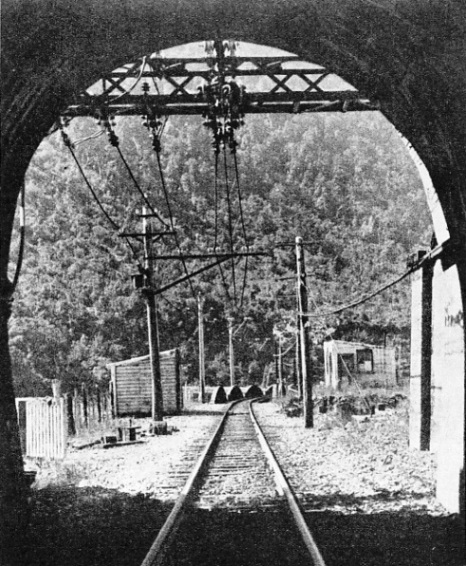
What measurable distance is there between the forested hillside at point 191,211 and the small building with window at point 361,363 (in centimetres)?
96

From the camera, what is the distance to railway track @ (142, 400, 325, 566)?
6702mm

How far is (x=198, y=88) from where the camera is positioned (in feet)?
30.0

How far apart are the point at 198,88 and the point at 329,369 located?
1298cm

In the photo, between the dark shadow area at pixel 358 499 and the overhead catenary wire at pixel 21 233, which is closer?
the overhead catenary wire at pixel 21 233

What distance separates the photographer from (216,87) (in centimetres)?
900

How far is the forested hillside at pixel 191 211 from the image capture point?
880 cm

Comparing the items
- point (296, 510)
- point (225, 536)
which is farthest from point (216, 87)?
point (225, 536)

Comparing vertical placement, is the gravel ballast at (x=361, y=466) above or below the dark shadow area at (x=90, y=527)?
below

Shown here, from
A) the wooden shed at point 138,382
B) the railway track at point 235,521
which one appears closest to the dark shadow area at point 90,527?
the railway track at point 235,521

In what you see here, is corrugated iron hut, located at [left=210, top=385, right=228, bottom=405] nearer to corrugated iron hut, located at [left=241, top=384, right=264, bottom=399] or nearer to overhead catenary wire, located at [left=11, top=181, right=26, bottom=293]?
corrugated iron hut, located at [left=241, top=384, right=264, bottom=399]

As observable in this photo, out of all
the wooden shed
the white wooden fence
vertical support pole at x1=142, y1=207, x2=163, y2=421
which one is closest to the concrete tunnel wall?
the white wooden fence

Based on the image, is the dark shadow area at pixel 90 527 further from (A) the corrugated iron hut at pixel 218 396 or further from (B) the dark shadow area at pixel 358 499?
(A) the corrugated iron hut at pixel 218 396

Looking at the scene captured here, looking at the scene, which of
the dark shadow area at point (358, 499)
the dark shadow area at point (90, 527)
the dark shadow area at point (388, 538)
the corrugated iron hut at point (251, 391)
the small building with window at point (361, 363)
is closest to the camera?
the dark shadow area at point (388, 538)

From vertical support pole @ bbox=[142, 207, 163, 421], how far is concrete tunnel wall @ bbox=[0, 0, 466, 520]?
5038 mm
